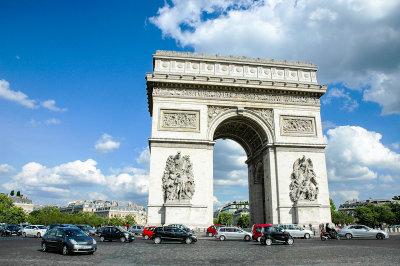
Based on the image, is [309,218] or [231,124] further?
[231,124]

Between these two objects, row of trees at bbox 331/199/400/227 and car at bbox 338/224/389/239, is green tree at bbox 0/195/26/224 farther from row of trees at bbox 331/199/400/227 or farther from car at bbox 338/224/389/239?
row of trees at bbox 331/199/400/227

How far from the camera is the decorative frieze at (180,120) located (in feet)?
86.9

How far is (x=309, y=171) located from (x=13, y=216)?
73.4m

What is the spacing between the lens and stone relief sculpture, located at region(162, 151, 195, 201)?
80.3 ft

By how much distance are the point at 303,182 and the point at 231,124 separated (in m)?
8.64

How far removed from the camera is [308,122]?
93.1 feet

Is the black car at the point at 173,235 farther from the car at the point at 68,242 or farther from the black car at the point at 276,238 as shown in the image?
the car at the point at 68,242

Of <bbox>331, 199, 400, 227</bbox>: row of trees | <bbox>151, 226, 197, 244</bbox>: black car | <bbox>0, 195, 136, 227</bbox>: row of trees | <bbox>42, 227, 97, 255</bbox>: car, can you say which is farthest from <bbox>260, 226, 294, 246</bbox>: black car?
<bbox>0, 195, 136, 227</bbox>: row of trees

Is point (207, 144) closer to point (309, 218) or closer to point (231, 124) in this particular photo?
point (231, 124)

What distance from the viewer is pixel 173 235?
1908cm

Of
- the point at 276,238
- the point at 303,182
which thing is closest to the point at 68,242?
the point at 276,238

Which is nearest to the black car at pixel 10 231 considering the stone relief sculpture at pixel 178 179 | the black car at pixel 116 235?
the black car at pixel 116 235

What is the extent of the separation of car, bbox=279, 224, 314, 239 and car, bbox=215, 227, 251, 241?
2.88m

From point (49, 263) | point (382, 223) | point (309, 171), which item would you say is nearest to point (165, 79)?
point (309, 171)
